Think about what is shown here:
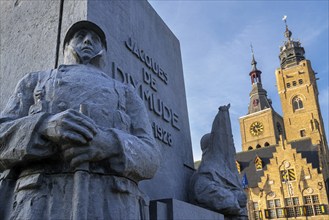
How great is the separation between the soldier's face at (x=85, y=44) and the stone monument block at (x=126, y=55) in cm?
61

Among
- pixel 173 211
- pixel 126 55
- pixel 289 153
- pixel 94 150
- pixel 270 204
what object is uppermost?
pixel 289 153

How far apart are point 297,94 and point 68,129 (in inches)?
2185

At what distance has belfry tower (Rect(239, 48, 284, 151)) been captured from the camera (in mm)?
58206

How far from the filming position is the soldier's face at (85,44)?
2469 millimetres

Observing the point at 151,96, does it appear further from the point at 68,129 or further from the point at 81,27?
the point at 68,129

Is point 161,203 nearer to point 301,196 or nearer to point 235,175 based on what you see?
point 235,175

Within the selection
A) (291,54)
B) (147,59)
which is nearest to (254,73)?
(291,54)

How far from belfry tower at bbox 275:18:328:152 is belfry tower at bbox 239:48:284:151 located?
507cm

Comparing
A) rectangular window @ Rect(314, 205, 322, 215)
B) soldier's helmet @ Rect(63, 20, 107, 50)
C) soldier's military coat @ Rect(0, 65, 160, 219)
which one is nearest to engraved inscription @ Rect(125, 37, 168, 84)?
soldier's helmet @ Rect(63, 20, 107, 50)

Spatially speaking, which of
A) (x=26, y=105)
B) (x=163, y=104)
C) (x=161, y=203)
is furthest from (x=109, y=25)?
(x=161, y=203)

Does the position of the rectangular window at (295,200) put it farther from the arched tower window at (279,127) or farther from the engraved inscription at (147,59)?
the engraved inscription at (147,59)

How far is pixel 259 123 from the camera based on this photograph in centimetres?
5966

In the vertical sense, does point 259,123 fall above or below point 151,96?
above

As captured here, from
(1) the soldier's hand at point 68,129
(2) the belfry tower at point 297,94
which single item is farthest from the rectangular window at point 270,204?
(1) the soldier's hand at point 68,129
